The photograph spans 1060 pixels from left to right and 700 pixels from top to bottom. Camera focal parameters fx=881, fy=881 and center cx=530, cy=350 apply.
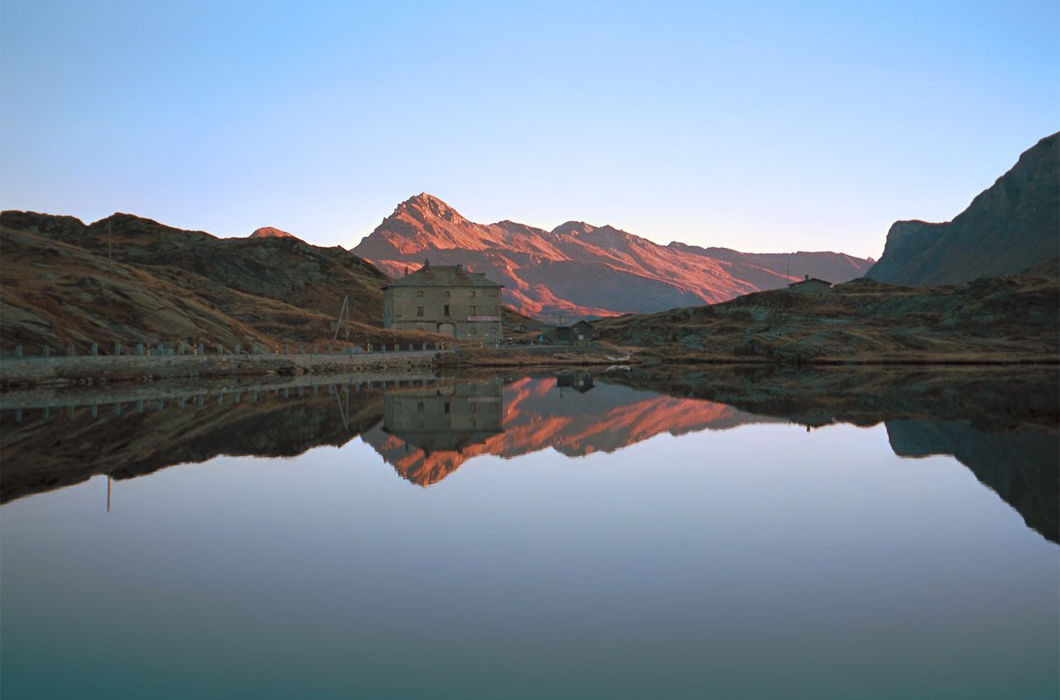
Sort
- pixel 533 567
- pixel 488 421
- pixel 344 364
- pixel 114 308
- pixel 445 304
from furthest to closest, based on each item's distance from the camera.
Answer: pixel 445 304 → pixel 344 364 → pixel 114 308 → pixel 488 421 → pixel 533 567

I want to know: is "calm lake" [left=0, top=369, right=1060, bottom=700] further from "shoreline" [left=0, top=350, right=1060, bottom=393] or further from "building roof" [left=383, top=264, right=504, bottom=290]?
"building roof" [left=383, top=264, right=504, bottom=290]

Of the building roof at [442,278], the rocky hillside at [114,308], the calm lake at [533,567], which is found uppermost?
the building roof at [442,278]

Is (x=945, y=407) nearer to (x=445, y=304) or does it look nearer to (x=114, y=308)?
(x=114, y=308)

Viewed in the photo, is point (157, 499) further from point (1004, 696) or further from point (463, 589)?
point (1004, 696)

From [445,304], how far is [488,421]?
8921cm

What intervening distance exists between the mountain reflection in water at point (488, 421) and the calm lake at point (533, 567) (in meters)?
0.37

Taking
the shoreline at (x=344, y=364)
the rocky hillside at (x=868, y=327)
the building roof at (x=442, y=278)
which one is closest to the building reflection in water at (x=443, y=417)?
the shoreline at (x=344, y=364)

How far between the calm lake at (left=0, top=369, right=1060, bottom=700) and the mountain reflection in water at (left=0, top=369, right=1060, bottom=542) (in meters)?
0.37

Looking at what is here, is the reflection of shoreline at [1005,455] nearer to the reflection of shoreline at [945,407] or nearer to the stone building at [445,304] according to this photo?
the reflection of shoreline at [945,407]

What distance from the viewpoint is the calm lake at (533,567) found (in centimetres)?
1042

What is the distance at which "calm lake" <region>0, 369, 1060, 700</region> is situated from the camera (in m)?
10.4

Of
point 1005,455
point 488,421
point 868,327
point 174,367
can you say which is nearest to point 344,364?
point 174,367

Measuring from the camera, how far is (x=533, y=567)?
14977 mm

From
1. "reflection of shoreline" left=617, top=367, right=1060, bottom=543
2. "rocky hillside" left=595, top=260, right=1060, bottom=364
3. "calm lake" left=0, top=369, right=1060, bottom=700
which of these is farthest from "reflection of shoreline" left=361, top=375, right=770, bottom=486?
"rocky hillside" left=595, top=260, right=1060, bottom=364
